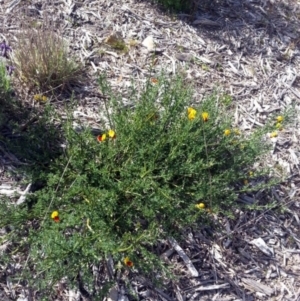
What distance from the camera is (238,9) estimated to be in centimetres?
409

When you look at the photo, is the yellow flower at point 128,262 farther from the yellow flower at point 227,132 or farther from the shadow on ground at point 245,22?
the shadow on ground at point 245,22

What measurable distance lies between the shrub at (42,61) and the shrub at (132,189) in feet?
1.61

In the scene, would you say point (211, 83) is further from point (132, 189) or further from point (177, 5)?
point (132, 189)

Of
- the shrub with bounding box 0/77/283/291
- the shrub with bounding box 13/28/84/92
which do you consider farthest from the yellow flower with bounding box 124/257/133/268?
the shrub with bounding box 13/28/84/92

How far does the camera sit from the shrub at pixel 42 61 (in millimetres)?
2945

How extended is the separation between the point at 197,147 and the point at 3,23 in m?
1.69

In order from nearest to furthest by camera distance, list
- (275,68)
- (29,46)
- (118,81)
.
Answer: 1. (29,46)
2. (118,81)
3. (275,68)

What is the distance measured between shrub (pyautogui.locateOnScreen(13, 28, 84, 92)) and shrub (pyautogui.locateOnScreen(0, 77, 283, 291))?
1.61 ft

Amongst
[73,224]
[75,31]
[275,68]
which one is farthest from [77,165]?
[275,68]

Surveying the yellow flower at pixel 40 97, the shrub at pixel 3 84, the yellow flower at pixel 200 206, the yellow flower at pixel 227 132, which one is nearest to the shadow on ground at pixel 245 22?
the yellow flower at pixel 227 132

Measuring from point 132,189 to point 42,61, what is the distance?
3.38 ft

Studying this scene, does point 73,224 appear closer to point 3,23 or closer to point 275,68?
point 3,23

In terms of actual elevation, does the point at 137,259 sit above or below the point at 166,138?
below

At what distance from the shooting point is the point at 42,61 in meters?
2.96
